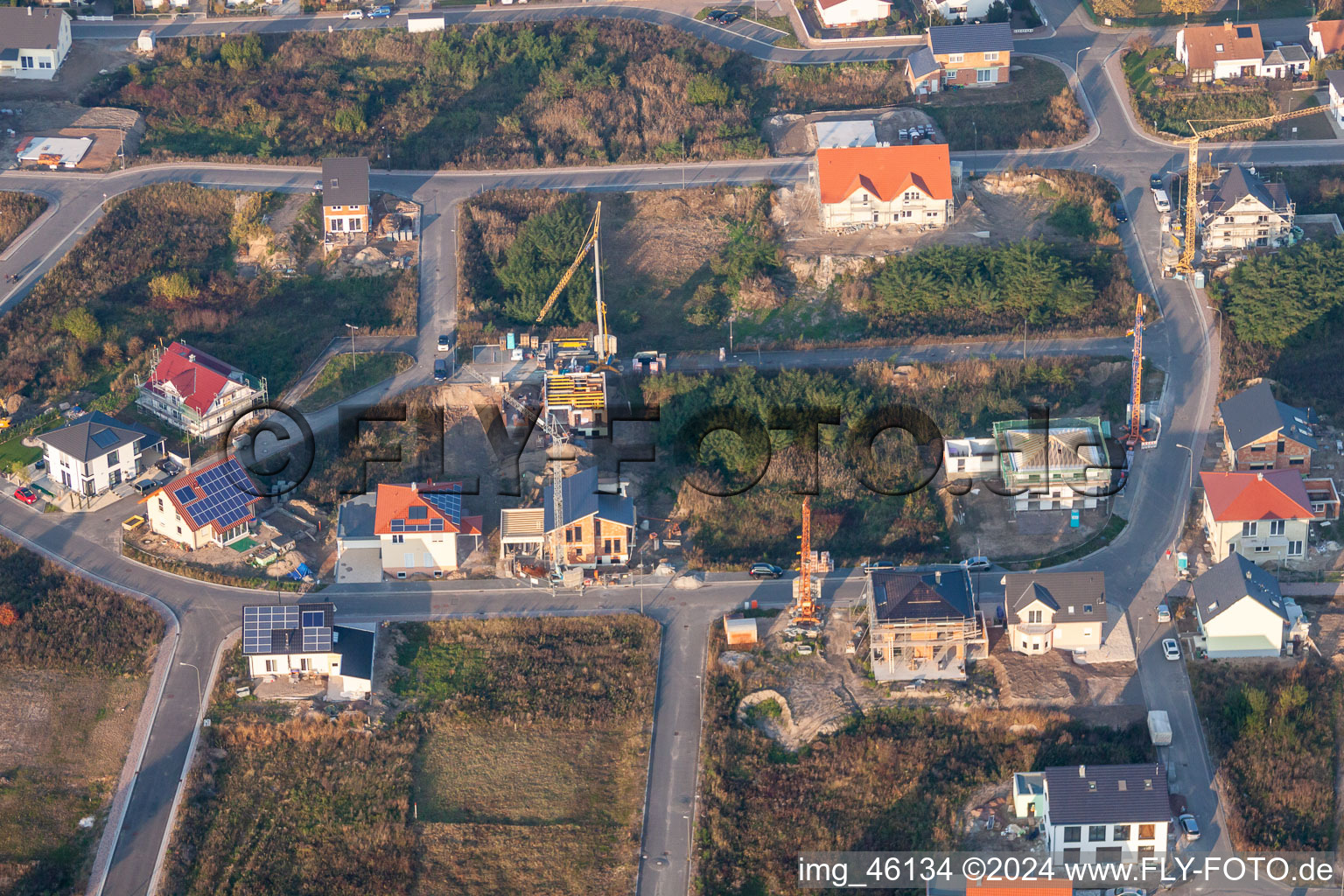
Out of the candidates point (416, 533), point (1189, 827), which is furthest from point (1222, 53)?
point (416, 533)

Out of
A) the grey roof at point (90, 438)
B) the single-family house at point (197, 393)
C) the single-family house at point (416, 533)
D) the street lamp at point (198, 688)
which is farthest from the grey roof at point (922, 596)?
the grey roof at point (90, 438)

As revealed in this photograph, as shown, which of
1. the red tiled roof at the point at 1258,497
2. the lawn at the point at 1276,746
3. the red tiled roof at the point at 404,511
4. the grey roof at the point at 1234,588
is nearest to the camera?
the lawn at the point at 1276,746

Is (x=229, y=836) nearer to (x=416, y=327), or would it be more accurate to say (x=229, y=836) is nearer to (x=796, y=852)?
(x=796, y=852)

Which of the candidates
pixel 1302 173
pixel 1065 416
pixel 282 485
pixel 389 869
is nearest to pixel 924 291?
pixel 1065 416

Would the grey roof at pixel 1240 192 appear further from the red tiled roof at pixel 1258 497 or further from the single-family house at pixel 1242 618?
the single-family house at pixel 1242 618

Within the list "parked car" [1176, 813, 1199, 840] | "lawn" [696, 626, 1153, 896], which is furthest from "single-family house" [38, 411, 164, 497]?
"parked car" [1176, 813, 1199, 840]

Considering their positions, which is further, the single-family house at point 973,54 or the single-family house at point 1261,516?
the single-family house at point 973,54
